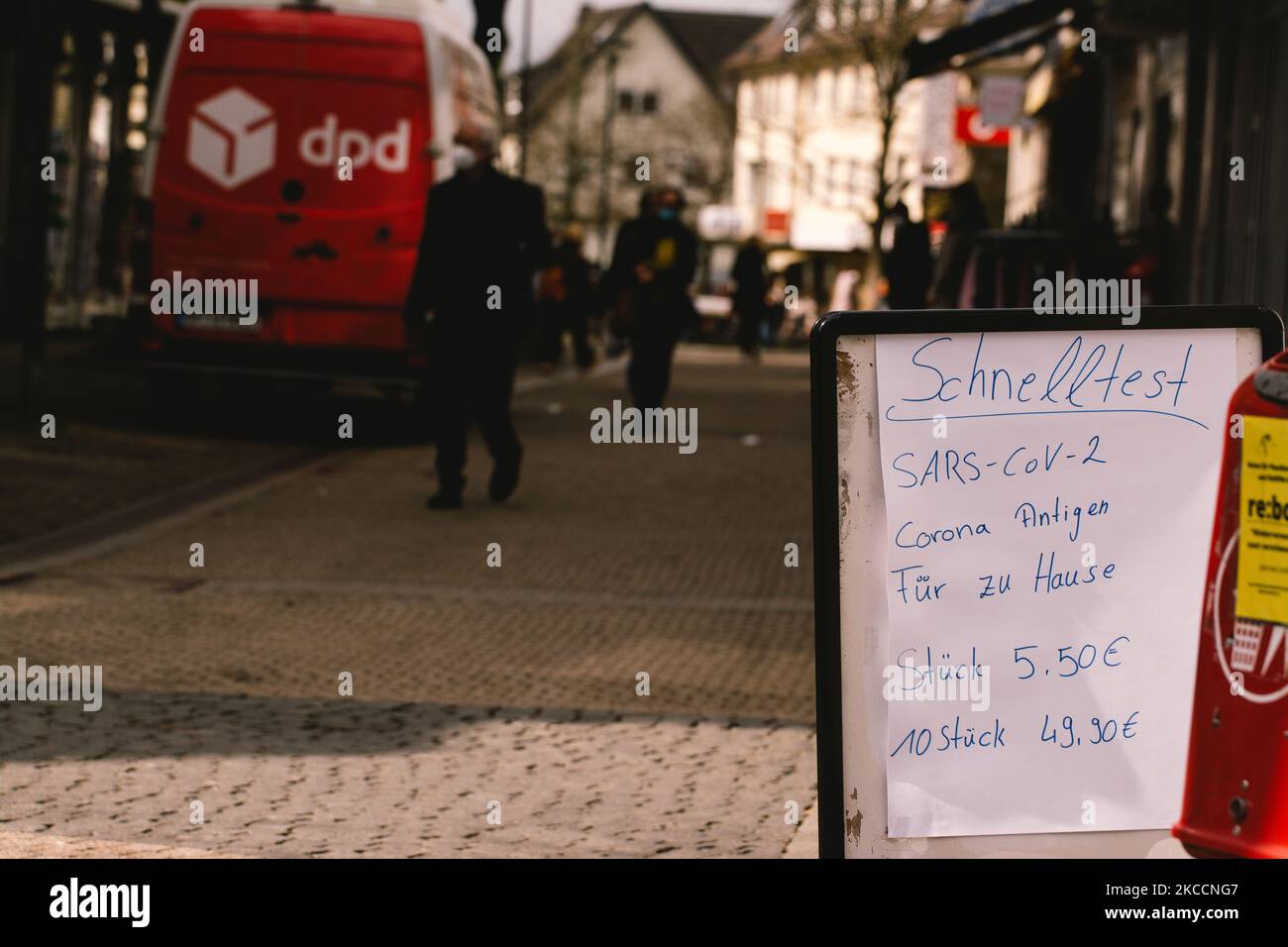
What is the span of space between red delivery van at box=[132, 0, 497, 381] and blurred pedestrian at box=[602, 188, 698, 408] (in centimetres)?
176

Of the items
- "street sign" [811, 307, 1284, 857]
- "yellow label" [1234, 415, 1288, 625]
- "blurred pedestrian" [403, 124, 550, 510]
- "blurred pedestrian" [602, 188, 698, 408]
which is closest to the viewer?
"yellow label" [1234, 415, 1288, 625]

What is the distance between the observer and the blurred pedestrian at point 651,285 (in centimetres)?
1708

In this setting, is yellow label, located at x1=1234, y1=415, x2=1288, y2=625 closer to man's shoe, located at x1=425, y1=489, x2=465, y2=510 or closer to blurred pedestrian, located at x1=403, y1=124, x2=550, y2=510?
blurred pedestrian, located at x1=403, y1=124, x2=550, y2=510

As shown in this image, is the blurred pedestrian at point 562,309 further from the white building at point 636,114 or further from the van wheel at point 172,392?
the white building at point 636,114

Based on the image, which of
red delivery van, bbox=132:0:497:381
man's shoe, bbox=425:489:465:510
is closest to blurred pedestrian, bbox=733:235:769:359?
red delivery van, bbox=132:0:497:381

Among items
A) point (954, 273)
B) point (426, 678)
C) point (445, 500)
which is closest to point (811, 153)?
point (954, 273)

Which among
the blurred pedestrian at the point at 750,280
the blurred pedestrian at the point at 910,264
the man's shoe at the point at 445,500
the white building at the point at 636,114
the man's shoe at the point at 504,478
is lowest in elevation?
the man's shoe at the point at 445,500

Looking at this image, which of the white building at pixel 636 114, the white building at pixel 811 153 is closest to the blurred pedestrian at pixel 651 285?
the white building at pixel 636 114

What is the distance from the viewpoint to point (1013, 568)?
4.01m

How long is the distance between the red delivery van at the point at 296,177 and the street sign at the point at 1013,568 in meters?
12.0

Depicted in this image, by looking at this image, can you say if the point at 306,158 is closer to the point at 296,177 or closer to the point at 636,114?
the point at 296,177

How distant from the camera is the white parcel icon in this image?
1588cm
